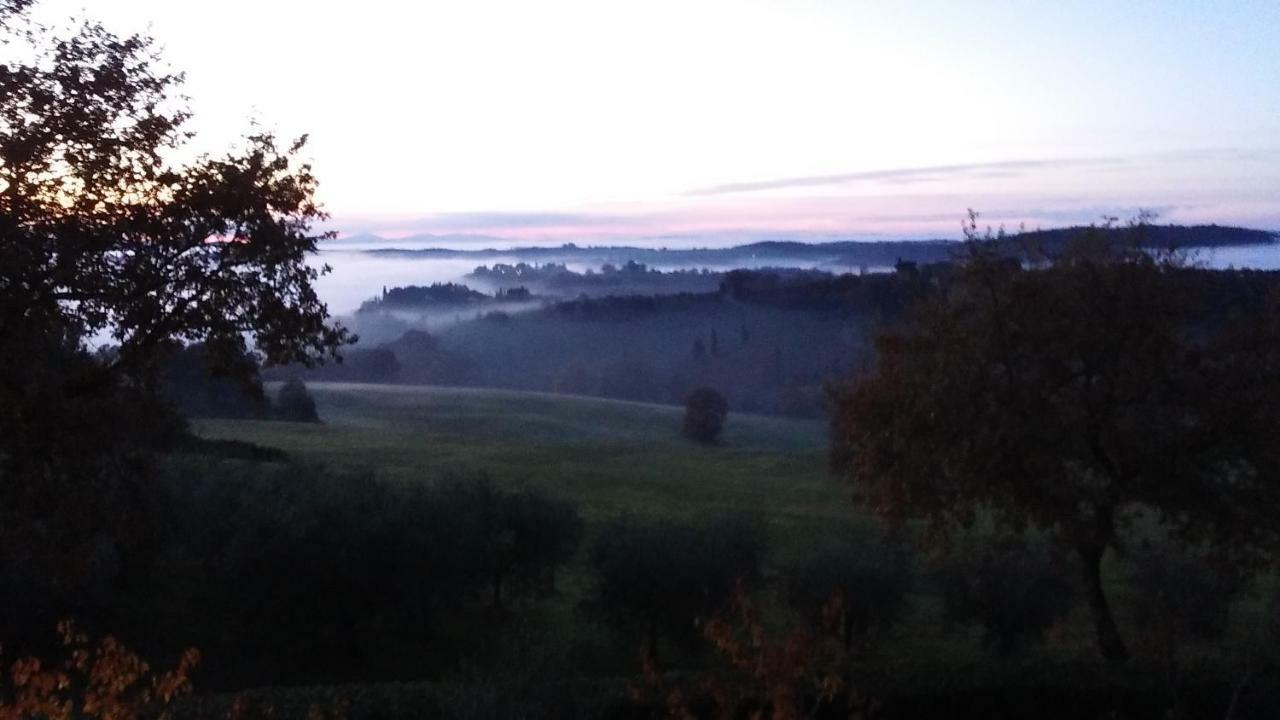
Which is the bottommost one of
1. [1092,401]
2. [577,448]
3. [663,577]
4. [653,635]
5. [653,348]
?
[577,448]

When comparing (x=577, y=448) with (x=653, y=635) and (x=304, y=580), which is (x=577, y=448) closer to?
(x=653, y=635)

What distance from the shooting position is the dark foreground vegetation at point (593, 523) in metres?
9.16

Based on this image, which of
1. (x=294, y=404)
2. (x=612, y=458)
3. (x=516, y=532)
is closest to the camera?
(x=516, y=532)

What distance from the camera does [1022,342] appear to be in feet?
49.2

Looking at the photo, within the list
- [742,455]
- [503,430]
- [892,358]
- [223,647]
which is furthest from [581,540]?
[503,430]

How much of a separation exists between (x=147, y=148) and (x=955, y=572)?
19045 mm

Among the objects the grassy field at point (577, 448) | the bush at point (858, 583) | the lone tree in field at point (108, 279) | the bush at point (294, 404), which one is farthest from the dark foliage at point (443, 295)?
the lone tree in field at point (108, 279)

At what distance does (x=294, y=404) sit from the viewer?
256ft

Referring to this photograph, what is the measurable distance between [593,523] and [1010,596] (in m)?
12.2

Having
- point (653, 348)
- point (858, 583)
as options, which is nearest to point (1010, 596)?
point (858, 583)

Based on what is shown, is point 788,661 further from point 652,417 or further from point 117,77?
point 652,417

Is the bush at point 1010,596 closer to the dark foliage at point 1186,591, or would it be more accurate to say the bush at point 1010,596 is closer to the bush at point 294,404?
the dark foliage at point 1186,591

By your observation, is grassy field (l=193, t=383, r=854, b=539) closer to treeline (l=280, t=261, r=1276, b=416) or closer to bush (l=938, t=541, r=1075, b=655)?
bush (l=938, t=541, r=1075, b=655)

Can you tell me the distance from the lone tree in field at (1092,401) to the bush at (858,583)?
8023 mm
